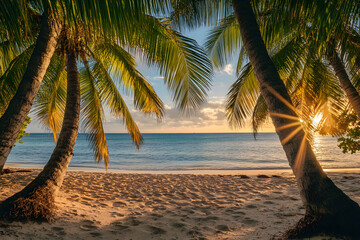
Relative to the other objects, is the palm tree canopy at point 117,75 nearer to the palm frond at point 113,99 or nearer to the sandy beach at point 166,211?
the palm frond at point 113,99

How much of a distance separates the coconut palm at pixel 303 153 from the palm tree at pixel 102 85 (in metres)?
1.43

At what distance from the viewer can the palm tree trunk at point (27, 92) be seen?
8.79 ft

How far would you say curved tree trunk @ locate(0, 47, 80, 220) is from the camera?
11.1 ft

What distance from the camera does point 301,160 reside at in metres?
2.52

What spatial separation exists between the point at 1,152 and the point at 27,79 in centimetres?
98

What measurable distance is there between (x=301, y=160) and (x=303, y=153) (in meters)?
0.08

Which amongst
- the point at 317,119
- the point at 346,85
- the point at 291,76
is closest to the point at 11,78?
the point at 291,76

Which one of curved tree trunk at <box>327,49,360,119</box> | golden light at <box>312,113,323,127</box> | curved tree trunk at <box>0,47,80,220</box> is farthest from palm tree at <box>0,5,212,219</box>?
golden light at <box>312,113,323,127</box>

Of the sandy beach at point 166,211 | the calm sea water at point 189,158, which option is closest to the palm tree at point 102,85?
the sandy beach at point 166,211

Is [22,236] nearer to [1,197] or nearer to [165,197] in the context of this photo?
[1,197]

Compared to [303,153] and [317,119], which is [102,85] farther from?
[317,119]

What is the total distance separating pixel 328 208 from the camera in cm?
235

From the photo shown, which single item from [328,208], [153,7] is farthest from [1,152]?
[328,208]

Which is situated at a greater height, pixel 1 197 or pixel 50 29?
pixel 50 29
